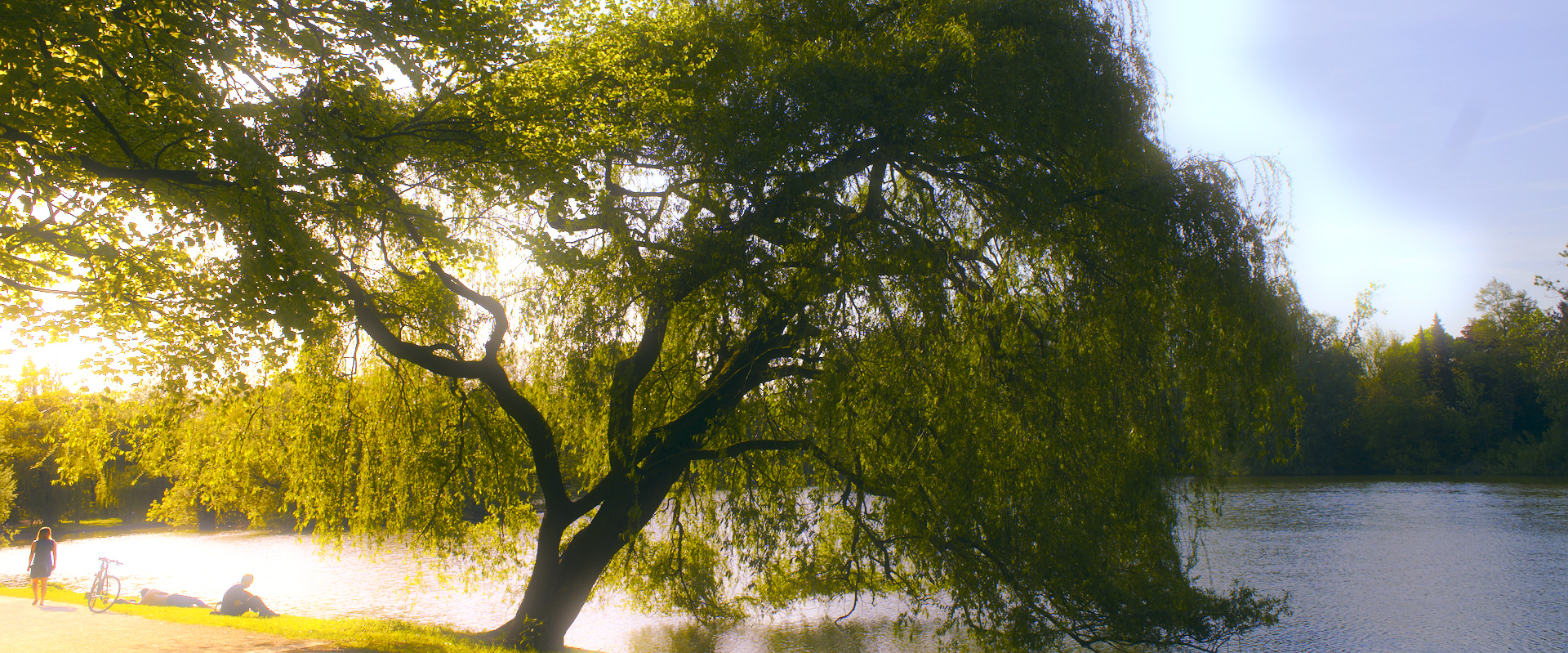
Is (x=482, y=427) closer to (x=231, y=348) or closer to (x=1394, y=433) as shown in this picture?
(x=231, y=348)

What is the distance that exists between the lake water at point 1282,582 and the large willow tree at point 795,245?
7.10ft

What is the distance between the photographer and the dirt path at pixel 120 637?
7.53 metres

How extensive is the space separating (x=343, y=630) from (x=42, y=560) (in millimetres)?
5607

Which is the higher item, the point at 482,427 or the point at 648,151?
the point at 648,151

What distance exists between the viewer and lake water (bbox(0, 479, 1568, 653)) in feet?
43.9

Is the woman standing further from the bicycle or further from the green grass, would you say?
the bicycle

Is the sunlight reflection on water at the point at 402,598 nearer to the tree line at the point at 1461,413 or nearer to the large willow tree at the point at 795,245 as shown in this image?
the large willow tree at the point at 795,245

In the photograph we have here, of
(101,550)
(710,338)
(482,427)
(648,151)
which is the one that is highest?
(648,151)

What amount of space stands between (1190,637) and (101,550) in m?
36.6

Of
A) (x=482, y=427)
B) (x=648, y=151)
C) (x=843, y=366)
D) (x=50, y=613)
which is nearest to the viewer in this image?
(x=843, y=366)

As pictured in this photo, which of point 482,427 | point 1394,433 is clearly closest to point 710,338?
point 482,427

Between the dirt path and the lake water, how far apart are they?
2.14m

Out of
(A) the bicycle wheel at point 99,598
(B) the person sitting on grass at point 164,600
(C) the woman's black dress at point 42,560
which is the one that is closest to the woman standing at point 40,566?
(C) the woman's black dress at point 42,560

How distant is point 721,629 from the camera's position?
46.5ft
